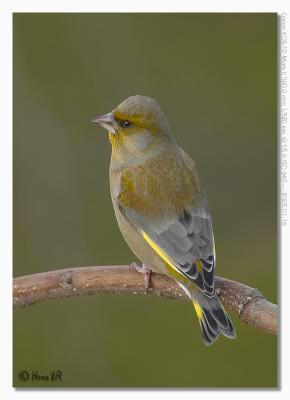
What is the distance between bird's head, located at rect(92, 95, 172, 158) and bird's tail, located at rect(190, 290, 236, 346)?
0.67 metres

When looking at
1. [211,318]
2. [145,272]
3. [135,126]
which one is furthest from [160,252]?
[135,126]

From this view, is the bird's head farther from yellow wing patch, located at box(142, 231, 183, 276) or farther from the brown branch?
the brown branch

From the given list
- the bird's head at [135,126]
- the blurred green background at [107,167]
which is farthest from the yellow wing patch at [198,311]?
the bird's head at [135,126]

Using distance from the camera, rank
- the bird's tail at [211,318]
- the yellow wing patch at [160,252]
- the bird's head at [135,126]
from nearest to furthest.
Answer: the bird's tail at [211,318]
the yellow wing patch at [160,252]
the bird's head at [135,126]

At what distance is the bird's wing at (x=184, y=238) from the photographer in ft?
12.2

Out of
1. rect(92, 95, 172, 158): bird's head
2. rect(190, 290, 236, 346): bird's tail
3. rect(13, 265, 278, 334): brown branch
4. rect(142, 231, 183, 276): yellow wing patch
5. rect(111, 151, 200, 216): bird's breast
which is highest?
rect(92, 95, 172, 158): bird's head

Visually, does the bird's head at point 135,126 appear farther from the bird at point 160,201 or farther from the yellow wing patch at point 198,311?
the yellow wing patch at point 198,311

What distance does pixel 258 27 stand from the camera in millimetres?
3992

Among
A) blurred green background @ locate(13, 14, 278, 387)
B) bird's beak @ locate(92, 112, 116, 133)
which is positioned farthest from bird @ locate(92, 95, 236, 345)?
blurred green background @ locate(13, 14, 278, 387)

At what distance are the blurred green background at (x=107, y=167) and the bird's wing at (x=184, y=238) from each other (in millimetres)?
307

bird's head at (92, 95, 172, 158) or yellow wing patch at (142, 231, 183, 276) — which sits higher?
bird's head at (92, 95, 172, 158)

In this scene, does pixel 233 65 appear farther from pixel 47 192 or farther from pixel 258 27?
→ pixel 47 192

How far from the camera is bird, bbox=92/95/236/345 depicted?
12.3ft

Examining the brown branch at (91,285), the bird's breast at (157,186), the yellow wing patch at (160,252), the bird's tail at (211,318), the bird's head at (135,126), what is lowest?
the bird's tail at (211,318)
